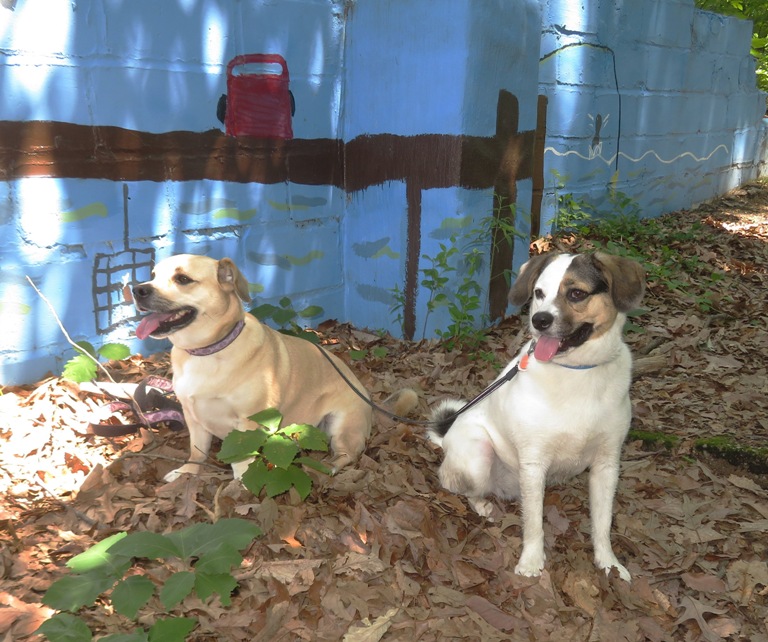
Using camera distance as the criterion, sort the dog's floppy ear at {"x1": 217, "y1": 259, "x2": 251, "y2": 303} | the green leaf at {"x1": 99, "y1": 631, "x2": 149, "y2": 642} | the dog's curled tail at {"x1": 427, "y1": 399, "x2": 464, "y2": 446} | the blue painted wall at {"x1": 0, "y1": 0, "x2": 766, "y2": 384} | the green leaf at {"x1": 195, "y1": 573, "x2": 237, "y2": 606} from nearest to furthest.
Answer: the green leaf at {"x1": 99, "y1": 631, "x2": 149, "y2": 642} → the green leaf at {"x1": 195, "y1": 573, "x2": 237, "y2": 606} → the dog's floppy ear at {"x1": 217, "y1": 259, "x2": 251, "y2": 303} → the dog's curled tail at {"x1": 427, "y1": 399, "x2": 464, "y2": 446} → the blue painted wall at {"x1": 0, "y1": 0, "x2": 766, "y2": 384}

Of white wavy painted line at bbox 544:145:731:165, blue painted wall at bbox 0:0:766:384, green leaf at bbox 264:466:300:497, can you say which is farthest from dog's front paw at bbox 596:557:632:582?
white wavy painted line at bbox 544:145:731:165

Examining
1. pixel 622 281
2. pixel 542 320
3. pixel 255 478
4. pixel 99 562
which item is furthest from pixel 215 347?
pixel 622 281

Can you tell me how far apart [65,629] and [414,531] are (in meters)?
1.66

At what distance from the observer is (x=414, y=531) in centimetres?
352

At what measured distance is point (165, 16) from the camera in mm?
4746

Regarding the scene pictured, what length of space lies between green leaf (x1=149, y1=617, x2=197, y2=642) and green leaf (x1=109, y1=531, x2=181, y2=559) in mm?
265

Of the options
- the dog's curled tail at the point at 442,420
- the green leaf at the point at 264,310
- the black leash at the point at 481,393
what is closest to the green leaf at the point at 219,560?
the black leash at the point at 481,393

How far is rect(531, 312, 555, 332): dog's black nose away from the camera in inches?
119

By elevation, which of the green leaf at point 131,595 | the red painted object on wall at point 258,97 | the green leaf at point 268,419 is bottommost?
the green leaf at point 131,595

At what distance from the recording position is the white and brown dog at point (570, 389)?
3064 millimetres

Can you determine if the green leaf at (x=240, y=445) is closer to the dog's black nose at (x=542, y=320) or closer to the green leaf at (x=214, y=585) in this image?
the green leaf at (x=214, y=585)

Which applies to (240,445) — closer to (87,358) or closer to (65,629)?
(65,629)

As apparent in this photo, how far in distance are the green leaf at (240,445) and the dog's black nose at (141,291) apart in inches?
33.3

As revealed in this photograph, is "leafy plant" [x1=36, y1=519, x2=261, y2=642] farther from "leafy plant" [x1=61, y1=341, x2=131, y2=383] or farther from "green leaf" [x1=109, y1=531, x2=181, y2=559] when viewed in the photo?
"leafy plant" [x1=61, y1=341, x2=131, y2=383]
